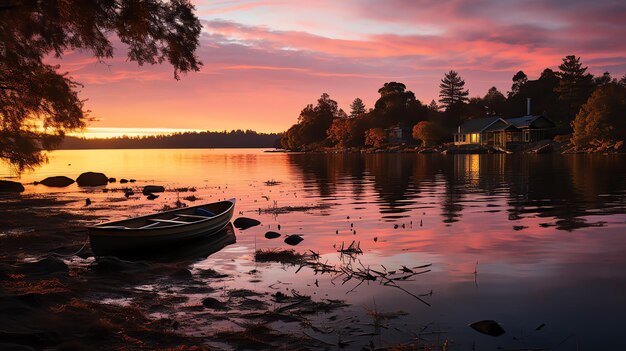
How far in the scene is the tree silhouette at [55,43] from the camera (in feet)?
47.5

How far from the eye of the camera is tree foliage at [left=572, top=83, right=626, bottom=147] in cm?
9312

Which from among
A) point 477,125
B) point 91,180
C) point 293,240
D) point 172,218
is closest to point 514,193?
point 293,240

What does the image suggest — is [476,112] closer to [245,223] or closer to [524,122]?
[524,122]

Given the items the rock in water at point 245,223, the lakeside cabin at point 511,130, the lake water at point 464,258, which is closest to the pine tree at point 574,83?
the lakeside cabin at point 511,130

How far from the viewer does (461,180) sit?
1800 inches

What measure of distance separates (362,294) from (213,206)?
41.0 feet

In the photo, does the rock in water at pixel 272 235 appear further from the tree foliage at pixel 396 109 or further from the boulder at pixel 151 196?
the tree foliage at pixel 396 109

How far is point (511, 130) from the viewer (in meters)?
113

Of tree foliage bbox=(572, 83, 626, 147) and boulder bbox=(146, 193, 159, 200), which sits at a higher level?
tree foliage bbox=(572, 83, 626, 147)

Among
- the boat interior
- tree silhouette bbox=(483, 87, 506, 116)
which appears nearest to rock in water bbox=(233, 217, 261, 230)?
the boat interior

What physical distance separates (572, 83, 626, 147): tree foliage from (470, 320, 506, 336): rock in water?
98.0 meters

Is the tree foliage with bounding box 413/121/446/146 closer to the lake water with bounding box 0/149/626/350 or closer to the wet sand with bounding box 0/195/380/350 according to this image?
the lake water with bounding box 0/149/626/350

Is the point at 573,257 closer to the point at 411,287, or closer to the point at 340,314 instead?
the point at 411,287

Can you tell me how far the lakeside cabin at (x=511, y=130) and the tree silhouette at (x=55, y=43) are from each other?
340 ft
